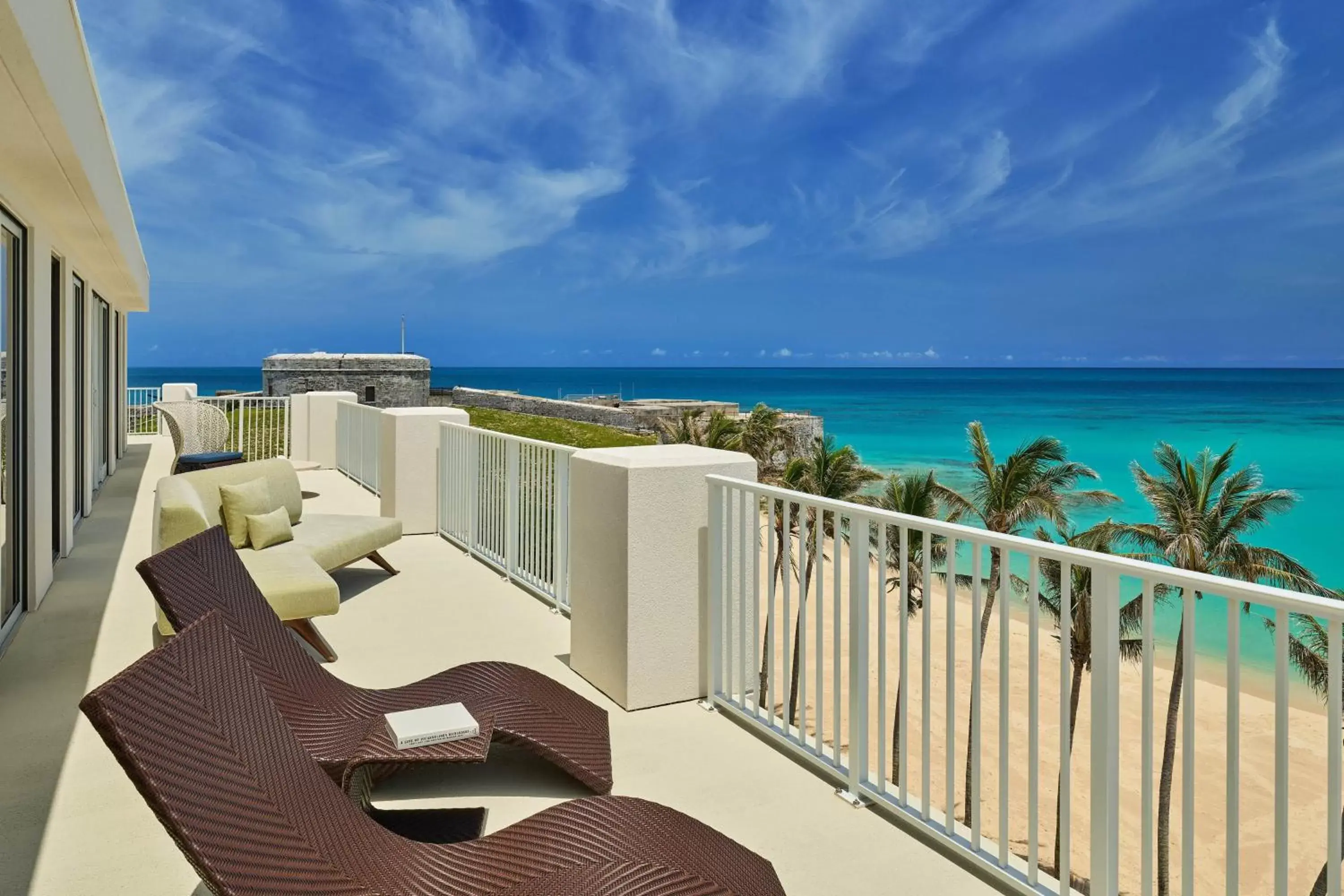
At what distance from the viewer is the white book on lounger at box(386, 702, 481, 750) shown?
2.53 meters

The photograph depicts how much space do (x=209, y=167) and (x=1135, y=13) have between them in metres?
88.4

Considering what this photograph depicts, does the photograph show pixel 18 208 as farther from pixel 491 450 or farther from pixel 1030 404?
pixel 1030 404

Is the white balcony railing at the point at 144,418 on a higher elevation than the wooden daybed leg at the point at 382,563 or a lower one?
higher

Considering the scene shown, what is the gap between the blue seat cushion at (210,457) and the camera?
923 cm

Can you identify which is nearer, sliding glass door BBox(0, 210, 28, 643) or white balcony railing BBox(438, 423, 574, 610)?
sliding glass door BBox(0, 210, 28, 643)

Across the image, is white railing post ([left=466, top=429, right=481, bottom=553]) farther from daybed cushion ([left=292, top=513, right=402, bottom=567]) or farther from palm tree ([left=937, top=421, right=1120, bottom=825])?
palm tree ([left=937, top=421, right=1120, bottom=825])

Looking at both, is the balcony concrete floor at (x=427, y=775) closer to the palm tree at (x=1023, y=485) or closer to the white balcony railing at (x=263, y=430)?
the white balcony railing at (x=263, y=430)

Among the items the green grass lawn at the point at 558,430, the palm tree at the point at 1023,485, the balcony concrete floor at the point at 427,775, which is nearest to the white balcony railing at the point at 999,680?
the balcony concrete floor at the point at 427,775

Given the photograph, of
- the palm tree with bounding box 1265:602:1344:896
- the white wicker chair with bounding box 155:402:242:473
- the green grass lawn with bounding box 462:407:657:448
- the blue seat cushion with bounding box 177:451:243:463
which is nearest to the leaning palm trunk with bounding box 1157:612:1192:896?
the palm tree with bounding box 1265:602:1344:896

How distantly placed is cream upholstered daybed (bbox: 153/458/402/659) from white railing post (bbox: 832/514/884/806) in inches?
104

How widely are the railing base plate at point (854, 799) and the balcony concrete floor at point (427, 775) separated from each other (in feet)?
0.09

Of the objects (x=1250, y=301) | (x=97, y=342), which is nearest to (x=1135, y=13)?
(x=1250, y=301)

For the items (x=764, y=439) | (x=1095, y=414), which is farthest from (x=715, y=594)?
(x=1095, y=414)

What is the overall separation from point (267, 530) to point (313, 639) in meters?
1.21
